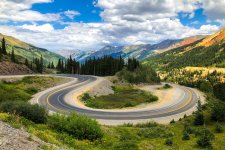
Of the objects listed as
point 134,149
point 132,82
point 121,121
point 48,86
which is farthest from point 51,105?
point 132,82

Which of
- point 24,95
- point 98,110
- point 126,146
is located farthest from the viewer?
point 24,95

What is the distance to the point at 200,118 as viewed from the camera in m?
A: 43.0

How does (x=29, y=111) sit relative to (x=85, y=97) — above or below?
above

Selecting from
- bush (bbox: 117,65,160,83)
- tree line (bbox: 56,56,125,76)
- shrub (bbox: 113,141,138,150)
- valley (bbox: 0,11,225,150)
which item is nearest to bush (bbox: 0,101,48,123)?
valley (bbox: 0,11,225,150)

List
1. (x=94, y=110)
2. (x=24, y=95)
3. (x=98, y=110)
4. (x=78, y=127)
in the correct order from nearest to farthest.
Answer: (x=78, y=127), (x=94, y=110), (x=98, y=110), (x=24, y=95)

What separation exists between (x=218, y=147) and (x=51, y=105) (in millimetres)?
46801

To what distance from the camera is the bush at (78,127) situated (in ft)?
92.8

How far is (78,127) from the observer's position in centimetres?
2872

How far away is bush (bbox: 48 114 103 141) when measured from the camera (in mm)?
28297

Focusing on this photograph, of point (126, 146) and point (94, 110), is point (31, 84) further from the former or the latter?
point (126, 146)

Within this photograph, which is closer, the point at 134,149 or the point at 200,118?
the point at 134,149

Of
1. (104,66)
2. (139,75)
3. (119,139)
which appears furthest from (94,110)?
(104,66)

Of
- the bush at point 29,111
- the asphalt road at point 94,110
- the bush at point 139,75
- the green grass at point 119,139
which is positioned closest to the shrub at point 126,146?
the green grass at point 119,139

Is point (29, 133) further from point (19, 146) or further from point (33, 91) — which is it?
point (33, 91)
